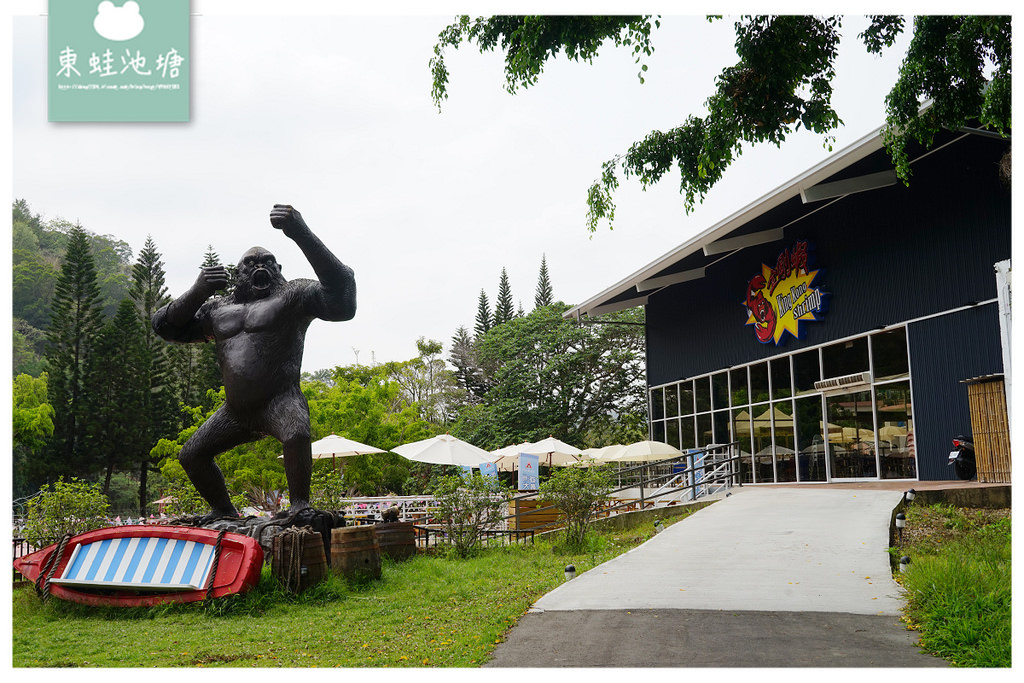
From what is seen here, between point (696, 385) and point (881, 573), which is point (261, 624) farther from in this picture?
point (696, 385)

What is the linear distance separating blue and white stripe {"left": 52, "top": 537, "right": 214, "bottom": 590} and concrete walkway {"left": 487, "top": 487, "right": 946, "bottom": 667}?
8.00 feet

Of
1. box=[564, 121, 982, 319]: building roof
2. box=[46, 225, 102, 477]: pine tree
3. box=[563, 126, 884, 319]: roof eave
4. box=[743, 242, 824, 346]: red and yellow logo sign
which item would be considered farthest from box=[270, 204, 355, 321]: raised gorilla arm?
box=[46, 225, 102, 477]: pine tree

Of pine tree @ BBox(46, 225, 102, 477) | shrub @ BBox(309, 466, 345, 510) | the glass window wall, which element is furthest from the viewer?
pine tree @ BBox(46, 225, 102, 477)

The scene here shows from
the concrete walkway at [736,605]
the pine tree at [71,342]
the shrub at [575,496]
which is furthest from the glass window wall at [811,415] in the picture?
the pine tree at [71,342]

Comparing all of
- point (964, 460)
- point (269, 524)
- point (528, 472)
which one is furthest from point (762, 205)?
point (269, 524)

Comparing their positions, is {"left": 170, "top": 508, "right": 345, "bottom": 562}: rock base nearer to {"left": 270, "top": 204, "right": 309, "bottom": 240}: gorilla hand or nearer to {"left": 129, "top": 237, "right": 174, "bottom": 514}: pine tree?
{"left": 270, "top": 204, "right": 309, "bottom": 240}: gorilla hand

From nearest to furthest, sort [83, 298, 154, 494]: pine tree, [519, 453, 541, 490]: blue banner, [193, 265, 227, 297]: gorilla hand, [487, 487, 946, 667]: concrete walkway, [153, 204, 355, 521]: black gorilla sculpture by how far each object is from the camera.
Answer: [487, 487, 946, 667]: concrete walkway
[153, 204, 355, 521]: black gorilla sculpture
[193, 265, 227, 297]: gorilla hand
[519, 453, 541, 490]: blue banner
[83, 298, 154, 494]: pine tree

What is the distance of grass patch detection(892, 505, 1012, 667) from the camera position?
4.52m

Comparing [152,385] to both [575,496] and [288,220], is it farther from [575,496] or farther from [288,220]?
[288,220]

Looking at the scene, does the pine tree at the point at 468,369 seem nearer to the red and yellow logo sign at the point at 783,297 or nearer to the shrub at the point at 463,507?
the red and yellow logo sign at the point at 783,297

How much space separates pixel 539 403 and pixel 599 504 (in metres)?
18.1

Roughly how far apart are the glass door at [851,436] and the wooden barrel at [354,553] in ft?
34.9

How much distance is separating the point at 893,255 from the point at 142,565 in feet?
40.6

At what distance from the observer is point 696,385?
2089 centimetres
